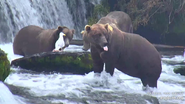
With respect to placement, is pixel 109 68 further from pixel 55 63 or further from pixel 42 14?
pixel 42 14

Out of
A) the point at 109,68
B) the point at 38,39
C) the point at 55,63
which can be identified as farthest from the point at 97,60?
the point at 38,39

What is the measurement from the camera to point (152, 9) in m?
14.4

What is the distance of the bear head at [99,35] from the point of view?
18.5ft

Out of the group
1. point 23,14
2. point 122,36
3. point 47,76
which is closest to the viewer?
point 122,36

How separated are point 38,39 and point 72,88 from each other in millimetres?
3226

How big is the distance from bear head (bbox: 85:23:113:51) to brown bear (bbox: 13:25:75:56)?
2397mm

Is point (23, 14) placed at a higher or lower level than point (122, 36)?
lower

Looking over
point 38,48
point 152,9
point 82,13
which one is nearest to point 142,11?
point 152,9

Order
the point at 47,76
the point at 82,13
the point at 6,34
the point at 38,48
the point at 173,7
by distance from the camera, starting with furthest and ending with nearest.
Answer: the point at 82,13 < the point at 173,7 < the point at 6,34 < the point at 38,48 < the point at 47,76

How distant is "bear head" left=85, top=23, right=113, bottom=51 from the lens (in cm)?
563

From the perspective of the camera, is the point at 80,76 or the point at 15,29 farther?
the point at 15,29

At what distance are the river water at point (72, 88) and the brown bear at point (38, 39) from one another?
1345mm

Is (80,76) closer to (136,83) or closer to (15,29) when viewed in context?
(136,83)

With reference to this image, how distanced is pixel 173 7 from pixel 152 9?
0.77 metres
